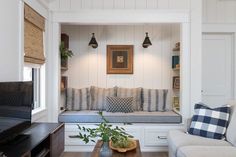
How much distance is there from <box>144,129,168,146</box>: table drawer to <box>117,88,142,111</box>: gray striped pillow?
0.66m

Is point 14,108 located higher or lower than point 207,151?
higher

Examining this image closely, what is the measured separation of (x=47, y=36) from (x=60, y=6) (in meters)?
0.55

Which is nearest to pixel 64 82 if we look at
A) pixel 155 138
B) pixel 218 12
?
pixel 155 138

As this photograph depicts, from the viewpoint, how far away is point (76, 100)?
459 centimetres

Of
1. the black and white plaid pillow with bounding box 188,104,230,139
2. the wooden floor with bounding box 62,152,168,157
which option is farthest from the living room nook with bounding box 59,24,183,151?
the black and white plaid pillow with bounding box 188,104,230,139

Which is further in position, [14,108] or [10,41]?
[10,41]

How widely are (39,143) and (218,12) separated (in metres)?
4.31

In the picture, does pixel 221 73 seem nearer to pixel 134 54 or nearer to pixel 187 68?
pixel 187 68

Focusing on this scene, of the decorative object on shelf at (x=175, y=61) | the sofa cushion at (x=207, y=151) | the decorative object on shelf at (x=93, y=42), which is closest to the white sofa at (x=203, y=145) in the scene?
the sofa cushion at (x=207, y=151)

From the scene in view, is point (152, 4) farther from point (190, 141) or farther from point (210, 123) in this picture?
point (190, 141)

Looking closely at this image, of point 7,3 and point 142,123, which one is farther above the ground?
point 7,3

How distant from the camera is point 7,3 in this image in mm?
2551

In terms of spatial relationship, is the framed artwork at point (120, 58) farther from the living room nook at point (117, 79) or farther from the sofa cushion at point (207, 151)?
the sofa cushion at point (207, 151)

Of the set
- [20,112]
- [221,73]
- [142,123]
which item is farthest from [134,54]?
[20,112]
